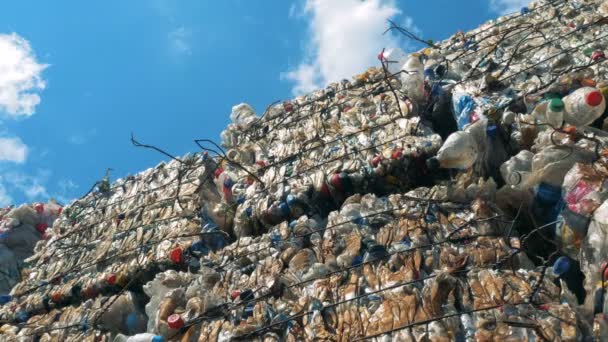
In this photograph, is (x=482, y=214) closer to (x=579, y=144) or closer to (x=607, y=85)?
(x=579, y=144)

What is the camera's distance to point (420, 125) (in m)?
5.70

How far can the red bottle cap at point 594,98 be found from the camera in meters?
4.50

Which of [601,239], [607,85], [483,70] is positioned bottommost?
[601,239]

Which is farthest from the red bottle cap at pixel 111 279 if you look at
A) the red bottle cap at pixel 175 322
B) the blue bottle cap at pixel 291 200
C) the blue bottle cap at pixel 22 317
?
the blue bottle cap at pixel 291 200

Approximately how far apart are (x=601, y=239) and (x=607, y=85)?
201 centimetres

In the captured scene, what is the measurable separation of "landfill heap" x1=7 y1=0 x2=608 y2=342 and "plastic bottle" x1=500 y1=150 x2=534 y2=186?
1 cm

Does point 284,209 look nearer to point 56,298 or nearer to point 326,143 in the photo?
point 326,143

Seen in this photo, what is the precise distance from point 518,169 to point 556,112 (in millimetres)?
560

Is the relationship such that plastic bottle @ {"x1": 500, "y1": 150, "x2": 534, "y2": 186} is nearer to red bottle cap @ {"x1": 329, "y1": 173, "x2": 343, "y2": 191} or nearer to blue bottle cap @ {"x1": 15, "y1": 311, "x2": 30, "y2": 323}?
red bottle cap @ {"x1": 329, "y1": 173, "x2": 343, "y2": 191}

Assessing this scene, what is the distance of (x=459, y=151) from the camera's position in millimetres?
4695

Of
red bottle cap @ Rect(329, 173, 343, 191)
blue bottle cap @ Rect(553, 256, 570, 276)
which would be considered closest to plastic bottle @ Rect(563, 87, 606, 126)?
blue bottle cap @ Rect(553, 256, 570, 276)

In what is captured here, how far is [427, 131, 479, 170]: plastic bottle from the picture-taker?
4695 mm

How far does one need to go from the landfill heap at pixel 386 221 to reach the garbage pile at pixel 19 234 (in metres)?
0.47

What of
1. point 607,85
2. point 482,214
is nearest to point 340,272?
point 482,214
